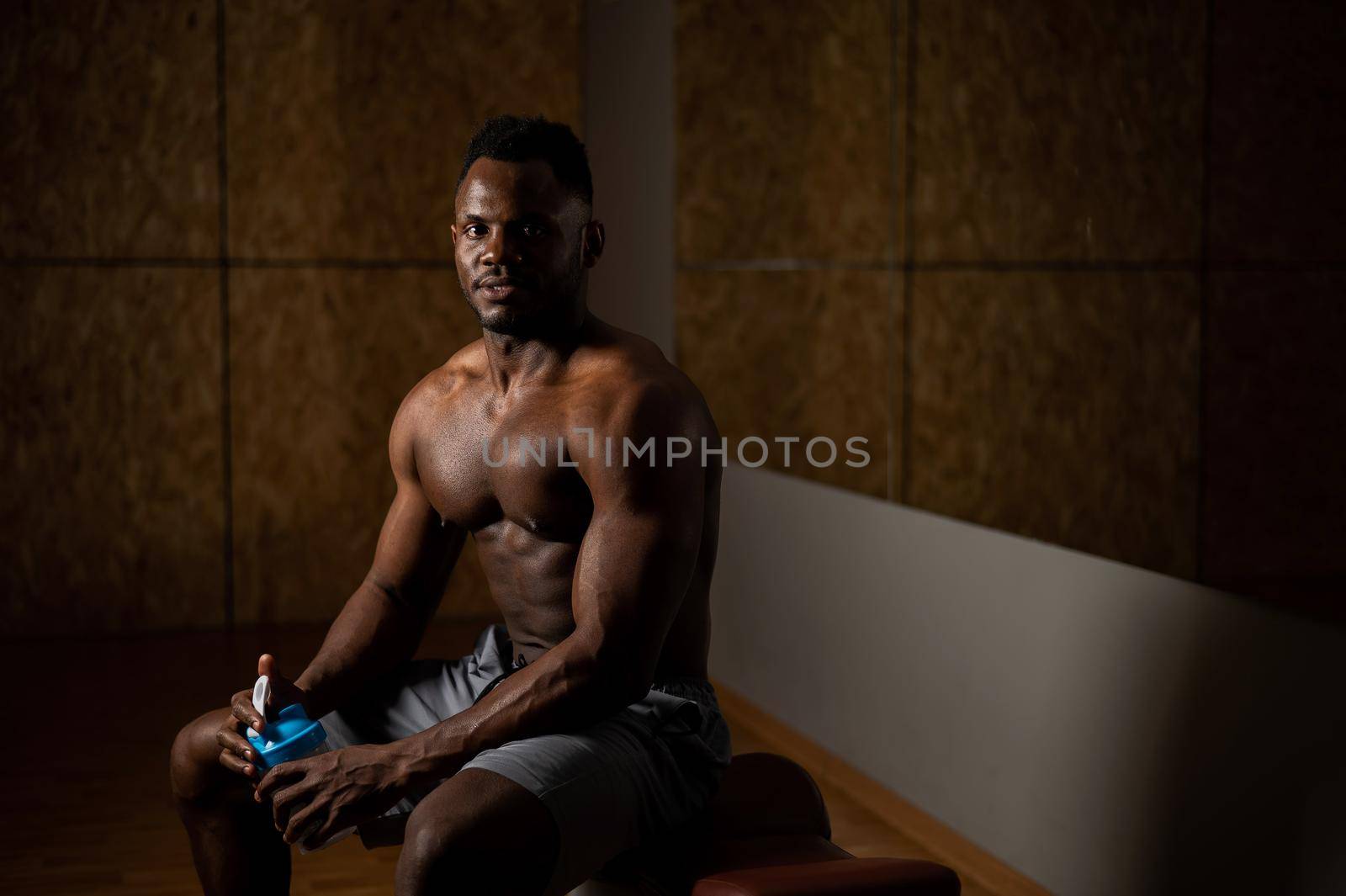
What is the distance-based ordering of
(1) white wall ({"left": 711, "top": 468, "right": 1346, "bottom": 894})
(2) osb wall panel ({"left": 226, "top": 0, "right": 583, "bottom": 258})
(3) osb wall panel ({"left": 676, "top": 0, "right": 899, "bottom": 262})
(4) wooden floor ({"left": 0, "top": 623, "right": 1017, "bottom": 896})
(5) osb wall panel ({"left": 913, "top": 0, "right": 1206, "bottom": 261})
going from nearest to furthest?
(1) white wall ({"left": 711, "top": 468, "right": 1346, "bottom": 894}) < (5) osb wall panel ({"left": 913, "top": 0, "right": 1206, "bottom": 261}) < (4) wooden floor ({"left": 0, "top": 623, "right": 1017, "bottom": 896}) < (3) osb wall panel ({"left": 676, "top": 0, "right": 899, "bottom": 262}) < (2) osb wall panel ({"left": 226, "top": 0, "right": 583, "bottom": 258})

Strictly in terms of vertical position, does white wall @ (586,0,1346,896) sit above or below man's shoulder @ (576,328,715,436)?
below

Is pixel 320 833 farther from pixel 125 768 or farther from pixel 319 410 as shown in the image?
pixel 319 410

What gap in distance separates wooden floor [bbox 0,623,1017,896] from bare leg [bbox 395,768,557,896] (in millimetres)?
1142

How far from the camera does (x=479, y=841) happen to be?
166 cm

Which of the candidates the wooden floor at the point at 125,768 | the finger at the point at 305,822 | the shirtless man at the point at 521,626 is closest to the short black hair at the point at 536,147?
Answer: the shirtless man at the point at 521,626

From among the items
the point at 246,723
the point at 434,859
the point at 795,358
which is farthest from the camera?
the point at 795,358

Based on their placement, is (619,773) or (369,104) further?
(369,104)

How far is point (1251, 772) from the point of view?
2.12 meters

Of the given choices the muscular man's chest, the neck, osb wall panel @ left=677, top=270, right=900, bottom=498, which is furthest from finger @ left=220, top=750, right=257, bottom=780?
osb wall panel @ left=677, top=270, right=900, bottom=498

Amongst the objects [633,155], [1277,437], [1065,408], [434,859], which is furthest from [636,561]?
[633,155]

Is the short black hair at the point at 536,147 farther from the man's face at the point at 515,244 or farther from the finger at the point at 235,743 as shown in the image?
the finger at the point at 235,743

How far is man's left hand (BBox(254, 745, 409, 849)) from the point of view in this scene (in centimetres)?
177

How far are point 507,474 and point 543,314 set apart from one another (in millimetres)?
210

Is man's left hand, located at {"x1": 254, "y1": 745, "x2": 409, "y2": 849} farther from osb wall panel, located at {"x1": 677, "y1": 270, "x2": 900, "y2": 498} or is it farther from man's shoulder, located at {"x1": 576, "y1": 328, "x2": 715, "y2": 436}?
osb wall panel, located at {"x1": 677, "y1": 270, "x2": 900, "y2": 498}
